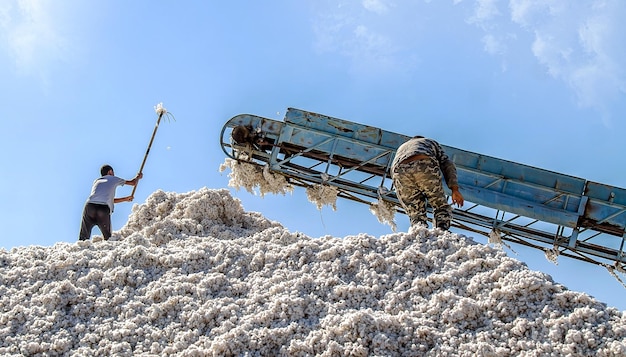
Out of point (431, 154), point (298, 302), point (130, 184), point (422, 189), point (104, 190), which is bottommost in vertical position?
point (298, 302)

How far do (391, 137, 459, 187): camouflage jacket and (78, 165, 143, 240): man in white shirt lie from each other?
121 inches

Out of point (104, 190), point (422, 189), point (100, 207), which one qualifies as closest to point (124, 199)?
point (104, 190)

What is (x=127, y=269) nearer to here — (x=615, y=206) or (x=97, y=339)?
(x=97, y=339)

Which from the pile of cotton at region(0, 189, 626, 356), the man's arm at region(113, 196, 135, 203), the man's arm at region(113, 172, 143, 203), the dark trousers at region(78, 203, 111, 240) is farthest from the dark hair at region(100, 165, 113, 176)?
the pile of cotton at region(0, 189, 626, 356)

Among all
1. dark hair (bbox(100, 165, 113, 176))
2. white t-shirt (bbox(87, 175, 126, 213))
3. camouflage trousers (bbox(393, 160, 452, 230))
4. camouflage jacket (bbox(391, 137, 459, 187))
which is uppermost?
camouflage jacket (bbox(391, 137, 459, 187))

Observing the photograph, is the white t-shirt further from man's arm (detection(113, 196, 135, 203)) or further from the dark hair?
man's arm (detection(113, 196, 135, 203))

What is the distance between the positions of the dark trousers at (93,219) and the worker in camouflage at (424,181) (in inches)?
121

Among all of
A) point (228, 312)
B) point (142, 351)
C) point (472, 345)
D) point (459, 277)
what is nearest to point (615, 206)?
point (459, 277)

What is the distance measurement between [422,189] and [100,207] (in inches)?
134

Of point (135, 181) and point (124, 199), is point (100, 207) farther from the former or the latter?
point (135, 181)

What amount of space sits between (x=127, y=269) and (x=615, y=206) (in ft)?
21.6

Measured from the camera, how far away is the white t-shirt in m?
7.29

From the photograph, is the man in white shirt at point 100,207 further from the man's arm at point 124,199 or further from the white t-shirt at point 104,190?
the man's arm at point 124,199

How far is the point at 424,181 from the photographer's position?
20.3 ft
